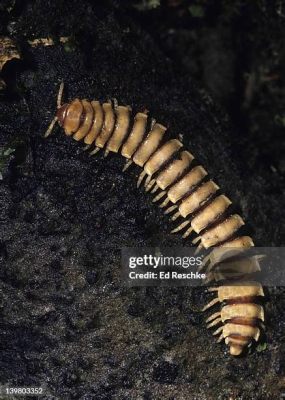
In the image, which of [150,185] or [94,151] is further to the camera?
[150,185]

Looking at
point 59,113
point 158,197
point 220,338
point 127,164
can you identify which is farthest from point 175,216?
point 59,113

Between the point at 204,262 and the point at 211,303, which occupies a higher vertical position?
the point at 204,262

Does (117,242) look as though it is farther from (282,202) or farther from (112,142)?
(282,202)

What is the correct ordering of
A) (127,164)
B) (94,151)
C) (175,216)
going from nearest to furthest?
(94,151)
(127,164)
(175,216)

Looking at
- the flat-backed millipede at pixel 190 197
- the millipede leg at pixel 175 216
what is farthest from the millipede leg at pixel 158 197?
the millipede leg at pixel 175 216

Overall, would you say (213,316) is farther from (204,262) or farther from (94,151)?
(94,151)

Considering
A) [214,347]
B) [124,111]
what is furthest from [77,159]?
[214,347]

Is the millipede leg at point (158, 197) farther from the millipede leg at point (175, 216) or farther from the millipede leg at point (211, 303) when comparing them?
the millipede leg at point (211, 303)

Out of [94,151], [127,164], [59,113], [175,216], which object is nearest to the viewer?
[59,113]
